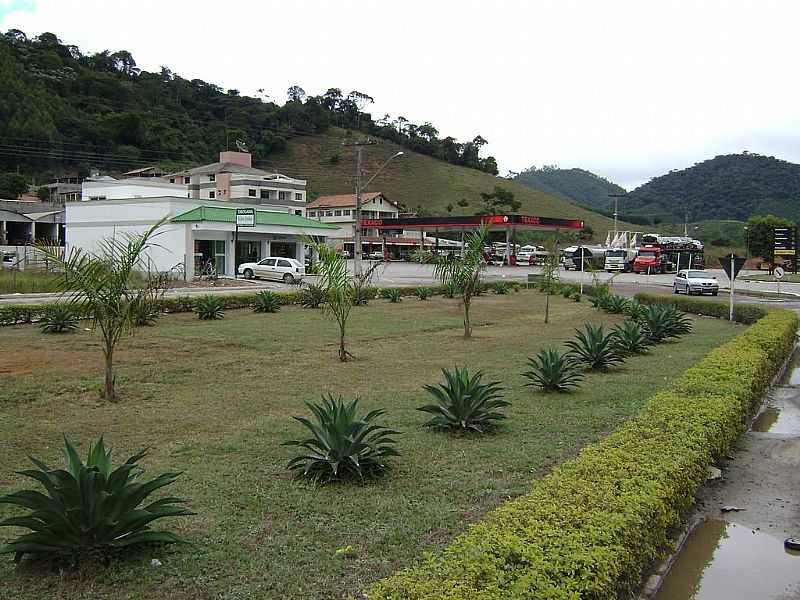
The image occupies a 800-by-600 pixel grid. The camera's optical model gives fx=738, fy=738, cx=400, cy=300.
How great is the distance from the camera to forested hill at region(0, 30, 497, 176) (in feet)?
282

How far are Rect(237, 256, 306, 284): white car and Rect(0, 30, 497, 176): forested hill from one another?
54760 millimetres

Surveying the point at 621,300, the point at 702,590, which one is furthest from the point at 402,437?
the point at 621,300

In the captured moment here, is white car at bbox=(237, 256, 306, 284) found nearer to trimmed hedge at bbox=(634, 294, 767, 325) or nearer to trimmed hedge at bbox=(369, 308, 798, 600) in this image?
trimmed hedge at bbox=(634, 294, 767, 325)

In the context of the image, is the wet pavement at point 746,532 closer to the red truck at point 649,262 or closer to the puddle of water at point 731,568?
the puddle of water at point 731,568

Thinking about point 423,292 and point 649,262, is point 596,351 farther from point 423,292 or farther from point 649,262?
point 649,262

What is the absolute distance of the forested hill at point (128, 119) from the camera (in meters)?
86.1

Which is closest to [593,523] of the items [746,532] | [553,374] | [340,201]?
[746,532]

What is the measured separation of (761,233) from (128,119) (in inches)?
2970

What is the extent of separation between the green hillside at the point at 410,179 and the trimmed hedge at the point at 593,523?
9584 centimetres

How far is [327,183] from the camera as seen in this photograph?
115688 millimetres

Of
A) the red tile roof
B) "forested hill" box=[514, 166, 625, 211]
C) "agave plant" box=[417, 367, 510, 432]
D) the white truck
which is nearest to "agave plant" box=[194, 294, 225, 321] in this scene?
"agave plant" box=[417, 367, 510, 432]

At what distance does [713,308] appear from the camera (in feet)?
84.4

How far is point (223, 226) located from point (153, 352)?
29.0 meters

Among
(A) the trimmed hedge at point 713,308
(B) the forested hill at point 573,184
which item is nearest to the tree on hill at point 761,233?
(A) the trimmed hedge at point 713,308
